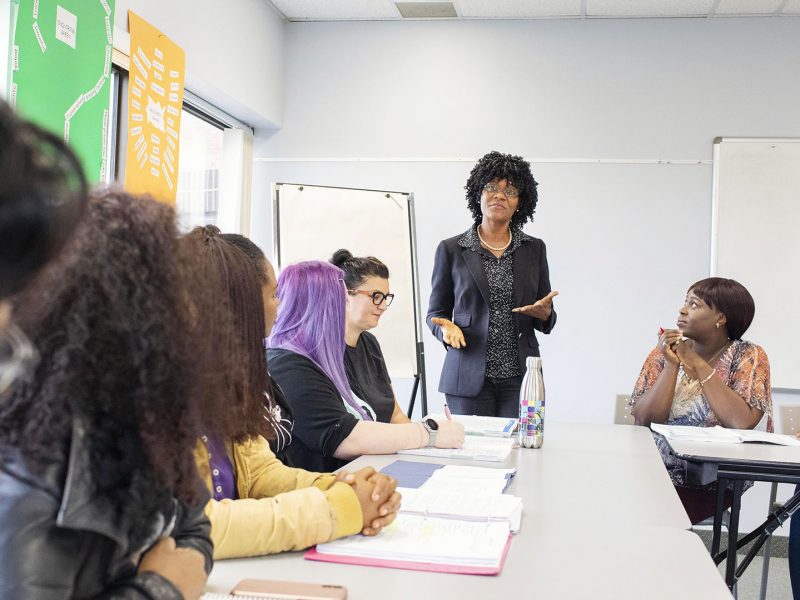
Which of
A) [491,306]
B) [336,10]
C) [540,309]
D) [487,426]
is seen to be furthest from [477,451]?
[336,10]

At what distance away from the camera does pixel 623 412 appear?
3.43m

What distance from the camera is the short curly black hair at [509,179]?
357 cm

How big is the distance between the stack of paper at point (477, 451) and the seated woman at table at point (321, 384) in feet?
0.08

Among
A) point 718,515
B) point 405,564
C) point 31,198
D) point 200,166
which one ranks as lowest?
point 718,515

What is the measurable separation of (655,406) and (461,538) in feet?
5.91

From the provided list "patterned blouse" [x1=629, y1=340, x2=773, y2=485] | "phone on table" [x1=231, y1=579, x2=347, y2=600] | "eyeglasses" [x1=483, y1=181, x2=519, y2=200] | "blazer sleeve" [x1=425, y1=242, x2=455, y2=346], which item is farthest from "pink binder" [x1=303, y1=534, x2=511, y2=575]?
"eyeglasses" [x1=483, y1=181, x2=519, y2=200]

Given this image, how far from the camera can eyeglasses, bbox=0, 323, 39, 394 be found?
0.53m

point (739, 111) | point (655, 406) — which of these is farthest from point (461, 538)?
point (739, 111)

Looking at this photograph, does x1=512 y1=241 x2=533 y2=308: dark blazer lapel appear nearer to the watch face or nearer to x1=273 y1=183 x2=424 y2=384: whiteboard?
x1=273 y1=183 x2=424 y2=384: whiteboard

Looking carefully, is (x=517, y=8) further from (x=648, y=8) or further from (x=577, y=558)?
(x=577, y=558)

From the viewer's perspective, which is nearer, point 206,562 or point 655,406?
point 206,562

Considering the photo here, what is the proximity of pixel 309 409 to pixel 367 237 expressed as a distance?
213cm

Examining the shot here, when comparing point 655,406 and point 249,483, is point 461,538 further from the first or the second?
point 655,406

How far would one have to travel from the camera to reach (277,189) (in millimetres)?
3980
